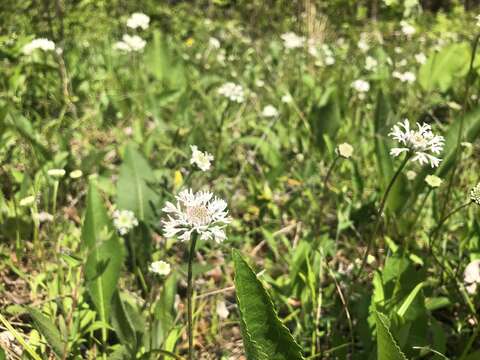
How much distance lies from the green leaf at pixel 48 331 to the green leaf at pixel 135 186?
60 cm

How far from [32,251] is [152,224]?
437 millimetres

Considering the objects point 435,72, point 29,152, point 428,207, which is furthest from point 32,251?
point 435,72

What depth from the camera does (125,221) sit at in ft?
5.40

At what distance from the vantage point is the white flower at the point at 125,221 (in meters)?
1.62

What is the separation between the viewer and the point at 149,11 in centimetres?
685

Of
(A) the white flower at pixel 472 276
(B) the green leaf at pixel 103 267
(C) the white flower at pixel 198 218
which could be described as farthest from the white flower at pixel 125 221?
(A) the white flower at pixel 472 276

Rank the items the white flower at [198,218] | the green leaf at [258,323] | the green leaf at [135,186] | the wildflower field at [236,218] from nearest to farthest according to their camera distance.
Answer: the green leaf at [258,323]
the white flower at [198,218]
the wildflower field at [236,218]
the green leaf at [135,186]

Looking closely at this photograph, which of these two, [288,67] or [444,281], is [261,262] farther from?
[288,67]

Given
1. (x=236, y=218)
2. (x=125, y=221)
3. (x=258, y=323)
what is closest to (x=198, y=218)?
(x=258, y=323)

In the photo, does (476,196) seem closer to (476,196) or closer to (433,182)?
(476,196)

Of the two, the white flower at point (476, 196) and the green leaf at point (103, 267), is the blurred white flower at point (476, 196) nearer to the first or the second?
the white flower at point (476, 196)

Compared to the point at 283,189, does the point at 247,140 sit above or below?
above

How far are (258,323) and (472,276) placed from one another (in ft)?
2.94

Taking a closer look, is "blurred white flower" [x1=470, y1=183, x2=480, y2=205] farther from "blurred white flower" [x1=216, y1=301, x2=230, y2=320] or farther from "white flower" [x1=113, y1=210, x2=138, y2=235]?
"white flower" [x1=113, y1=210, x2=138, y2=235]
